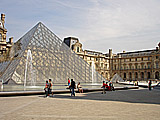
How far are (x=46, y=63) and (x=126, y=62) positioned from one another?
52.1m

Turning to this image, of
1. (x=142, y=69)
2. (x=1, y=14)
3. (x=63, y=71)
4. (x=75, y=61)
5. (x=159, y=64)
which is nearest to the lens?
(x=63, y=71)

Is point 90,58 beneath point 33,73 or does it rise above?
above

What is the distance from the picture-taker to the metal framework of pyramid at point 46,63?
1666 cm

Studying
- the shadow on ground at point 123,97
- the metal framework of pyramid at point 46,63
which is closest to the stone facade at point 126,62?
the metal framework of pyramid at point 46,63

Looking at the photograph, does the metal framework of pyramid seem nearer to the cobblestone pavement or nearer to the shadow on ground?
the shadow on ground

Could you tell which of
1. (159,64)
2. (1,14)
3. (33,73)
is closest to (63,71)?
(33,73)

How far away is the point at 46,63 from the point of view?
698 inches

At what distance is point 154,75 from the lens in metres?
59.7

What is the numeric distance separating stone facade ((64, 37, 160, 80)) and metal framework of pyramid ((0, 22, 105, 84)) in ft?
115

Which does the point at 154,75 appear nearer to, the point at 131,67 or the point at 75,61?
the point at 131,67

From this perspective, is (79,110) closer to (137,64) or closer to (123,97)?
(123,97)

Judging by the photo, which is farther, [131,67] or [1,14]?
[131,67]

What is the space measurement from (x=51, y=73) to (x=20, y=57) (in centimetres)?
303

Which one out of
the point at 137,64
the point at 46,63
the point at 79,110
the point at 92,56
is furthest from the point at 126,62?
the point at 79,110
